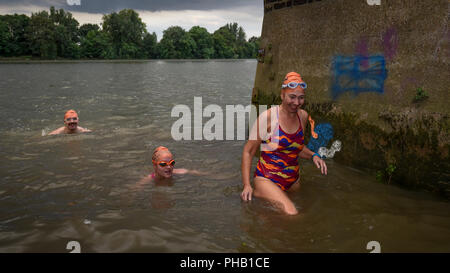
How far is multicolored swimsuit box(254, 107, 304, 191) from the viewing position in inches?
179

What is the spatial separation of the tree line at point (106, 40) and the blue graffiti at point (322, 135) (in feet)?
288

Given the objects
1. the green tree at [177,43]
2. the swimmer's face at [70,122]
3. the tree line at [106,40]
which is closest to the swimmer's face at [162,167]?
the swimmer's face at [70,122]

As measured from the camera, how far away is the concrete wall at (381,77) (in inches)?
179

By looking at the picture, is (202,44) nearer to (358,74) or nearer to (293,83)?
(358,74)

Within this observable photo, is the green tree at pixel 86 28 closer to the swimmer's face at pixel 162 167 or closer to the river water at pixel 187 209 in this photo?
the river water at pixel 187 209

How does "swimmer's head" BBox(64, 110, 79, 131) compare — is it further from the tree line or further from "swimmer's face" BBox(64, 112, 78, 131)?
the tree line

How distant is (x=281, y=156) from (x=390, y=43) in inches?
103

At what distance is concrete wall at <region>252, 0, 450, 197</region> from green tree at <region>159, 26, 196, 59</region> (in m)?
115

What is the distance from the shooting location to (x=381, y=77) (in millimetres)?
5324

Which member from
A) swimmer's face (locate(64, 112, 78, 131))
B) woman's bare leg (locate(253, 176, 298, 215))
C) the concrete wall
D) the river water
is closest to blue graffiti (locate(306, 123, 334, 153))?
the concrete wall

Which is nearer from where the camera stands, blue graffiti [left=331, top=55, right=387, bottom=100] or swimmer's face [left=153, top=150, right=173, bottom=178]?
blue graffiti [left=331, top=55, right=387, bottom=100]

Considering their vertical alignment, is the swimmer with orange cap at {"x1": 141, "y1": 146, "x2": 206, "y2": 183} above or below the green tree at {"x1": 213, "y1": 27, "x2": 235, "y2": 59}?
below
